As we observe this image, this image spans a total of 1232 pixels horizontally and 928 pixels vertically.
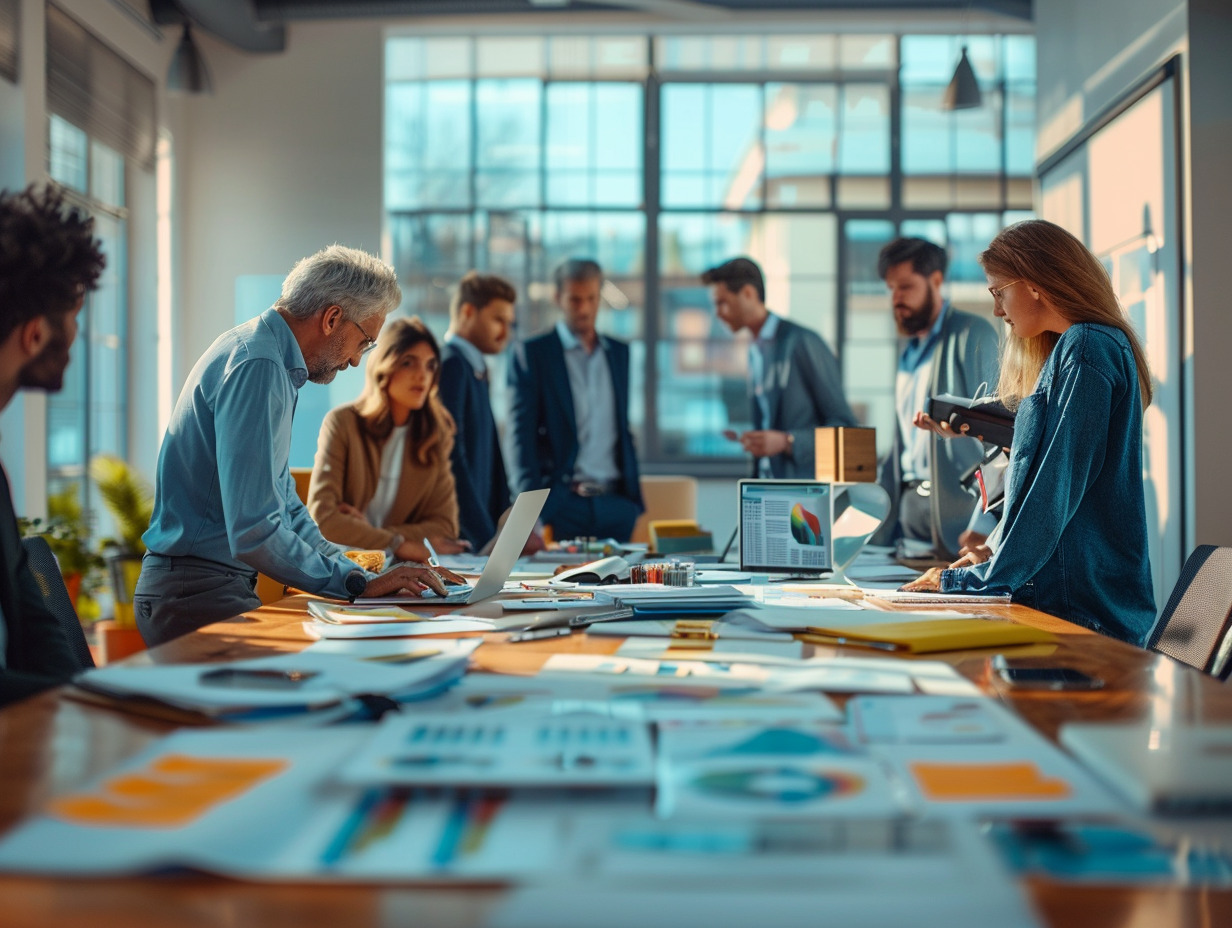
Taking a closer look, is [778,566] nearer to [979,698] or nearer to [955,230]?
[979,698]

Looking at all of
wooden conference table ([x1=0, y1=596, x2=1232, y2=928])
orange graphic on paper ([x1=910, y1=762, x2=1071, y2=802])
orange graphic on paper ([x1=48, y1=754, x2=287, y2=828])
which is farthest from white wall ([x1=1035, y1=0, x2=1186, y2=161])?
orange graphic on paper ([x1=48, y1=754, x2=287, y2=828])

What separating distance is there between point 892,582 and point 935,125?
22.3 feet

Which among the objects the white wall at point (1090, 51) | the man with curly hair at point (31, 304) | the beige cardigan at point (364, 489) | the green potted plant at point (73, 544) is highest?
the white wall at point (1090, 51)

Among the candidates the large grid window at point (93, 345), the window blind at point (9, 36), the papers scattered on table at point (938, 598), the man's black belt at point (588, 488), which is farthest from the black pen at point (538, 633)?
the large grid window at point (93, 345)

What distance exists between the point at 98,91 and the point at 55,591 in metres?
A: 5.80

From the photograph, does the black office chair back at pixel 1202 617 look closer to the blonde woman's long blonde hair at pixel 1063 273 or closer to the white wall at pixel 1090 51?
the blonde woman's long blonde hair at pixel 1063 273

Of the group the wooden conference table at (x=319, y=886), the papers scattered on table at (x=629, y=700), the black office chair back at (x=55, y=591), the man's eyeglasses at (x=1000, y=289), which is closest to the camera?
the wooden conference table at (x=319, y=886)

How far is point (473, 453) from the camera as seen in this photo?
460 cm

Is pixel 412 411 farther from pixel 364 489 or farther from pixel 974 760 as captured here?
pixel 974 760

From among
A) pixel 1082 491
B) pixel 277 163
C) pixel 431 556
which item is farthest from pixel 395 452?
pixel 277 163

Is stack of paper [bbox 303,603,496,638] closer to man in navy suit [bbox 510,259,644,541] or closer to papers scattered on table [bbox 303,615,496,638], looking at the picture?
papers scattered on table [bbox 303,615,496,638]

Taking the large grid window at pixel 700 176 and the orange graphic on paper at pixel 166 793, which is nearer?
the orange graphic on paper at pixel 166 793

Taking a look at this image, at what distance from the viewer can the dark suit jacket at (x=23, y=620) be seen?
1822mm

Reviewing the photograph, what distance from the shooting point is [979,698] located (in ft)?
4.20
